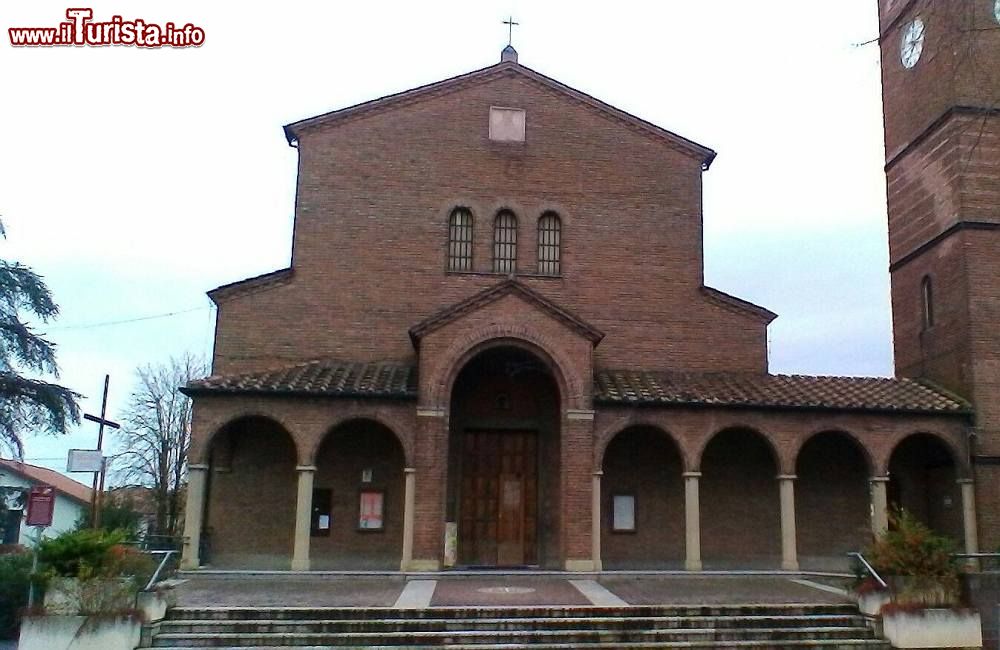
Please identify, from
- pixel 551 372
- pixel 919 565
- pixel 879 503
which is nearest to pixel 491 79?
pixel 551 372

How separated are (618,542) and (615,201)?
8434mm

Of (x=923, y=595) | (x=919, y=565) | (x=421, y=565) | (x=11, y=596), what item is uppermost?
(x=919, y=565)

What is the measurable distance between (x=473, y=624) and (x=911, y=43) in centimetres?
1934

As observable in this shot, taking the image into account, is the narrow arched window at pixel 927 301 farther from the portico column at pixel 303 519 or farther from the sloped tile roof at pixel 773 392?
the portico column at pixel 303 519

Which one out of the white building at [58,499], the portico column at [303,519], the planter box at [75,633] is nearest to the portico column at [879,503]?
the portico column at [303,519]

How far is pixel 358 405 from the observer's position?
62.6 ft

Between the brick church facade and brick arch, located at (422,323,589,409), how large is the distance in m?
0.05

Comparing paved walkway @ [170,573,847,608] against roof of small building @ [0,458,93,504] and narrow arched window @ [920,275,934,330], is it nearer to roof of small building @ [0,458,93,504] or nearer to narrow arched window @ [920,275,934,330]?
narrow arched window @ [920,275,934,330]

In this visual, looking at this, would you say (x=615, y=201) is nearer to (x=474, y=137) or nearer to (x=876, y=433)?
(x=474, y=137)

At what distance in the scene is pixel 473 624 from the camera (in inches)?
506

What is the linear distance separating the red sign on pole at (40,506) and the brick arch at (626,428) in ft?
34.0

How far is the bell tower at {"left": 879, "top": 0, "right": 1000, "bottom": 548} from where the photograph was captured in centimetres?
2058

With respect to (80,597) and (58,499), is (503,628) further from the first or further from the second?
(58,499)

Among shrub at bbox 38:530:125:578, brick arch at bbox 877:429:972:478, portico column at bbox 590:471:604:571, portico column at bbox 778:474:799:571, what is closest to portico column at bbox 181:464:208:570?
shrub at bbox 38:530:125:578
